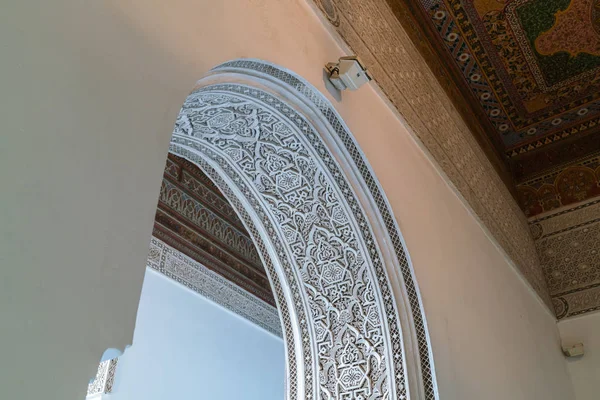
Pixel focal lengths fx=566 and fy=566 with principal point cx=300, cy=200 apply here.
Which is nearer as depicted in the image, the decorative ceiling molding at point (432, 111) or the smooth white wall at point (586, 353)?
the decorative ceiling molding at point (432, 111)

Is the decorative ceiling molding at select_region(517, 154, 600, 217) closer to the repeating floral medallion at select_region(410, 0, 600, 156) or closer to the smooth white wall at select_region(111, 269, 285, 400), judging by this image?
the repeating floral medallion at select_region(410, 0, 600, 156)

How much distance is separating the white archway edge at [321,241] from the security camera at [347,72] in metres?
0.10

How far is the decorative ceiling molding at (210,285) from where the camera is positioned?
2817mm

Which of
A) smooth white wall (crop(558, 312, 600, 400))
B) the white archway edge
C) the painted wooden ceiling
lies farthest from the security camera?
smooth white wall (crop(558, 312, 600, 400))

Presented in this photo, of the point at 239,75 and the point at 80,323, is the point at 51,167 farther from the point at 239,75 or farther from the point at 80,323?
the point at 239,75

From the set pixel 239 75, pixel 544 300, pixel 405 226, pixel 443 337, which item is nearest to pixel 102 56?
pixel 239 75

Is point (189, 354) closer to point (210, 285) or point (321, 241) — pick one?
point (210, 285)

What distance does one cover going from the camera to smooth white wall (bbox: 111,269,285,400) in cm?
265

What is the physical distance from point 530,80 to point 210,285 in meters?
2.33

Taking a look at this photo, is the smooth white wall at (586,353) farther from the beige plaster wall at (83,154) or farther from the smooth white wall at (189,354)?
the beige plaster wall at (83,154)

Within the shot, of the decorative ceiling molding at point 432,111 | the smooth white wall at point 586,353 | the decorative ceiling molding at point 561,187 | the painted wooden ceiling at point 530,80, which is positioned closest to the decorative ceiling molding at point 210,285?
the decorative ceiling molding at point 432,111

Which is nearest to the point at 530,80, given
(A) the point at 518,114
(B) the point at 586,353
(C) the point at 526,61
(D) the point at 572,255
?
(C) the point at 526,61

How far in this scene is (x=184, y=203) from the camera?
9.68 ft

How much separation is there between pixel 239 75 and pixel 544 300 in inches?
109
